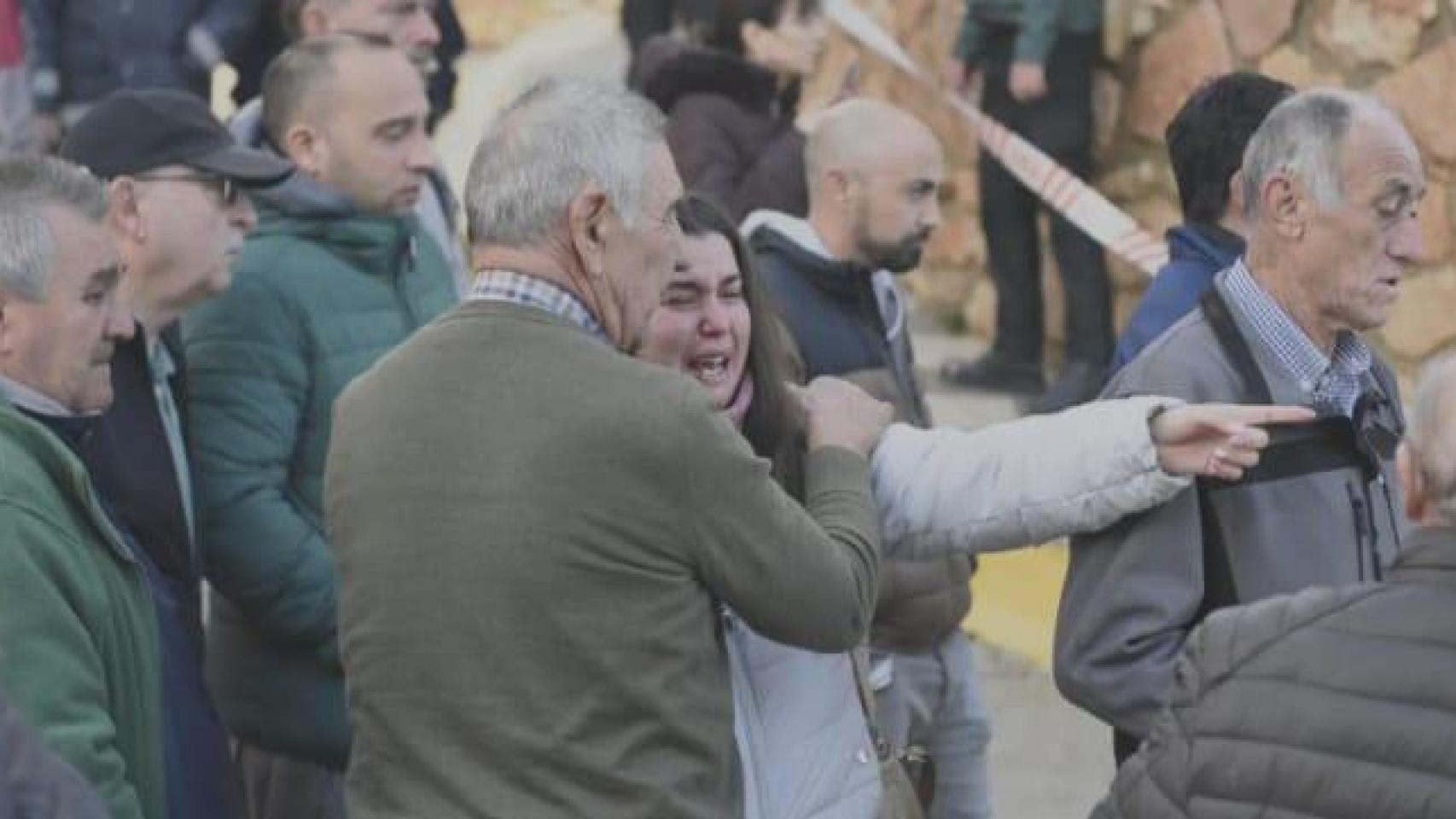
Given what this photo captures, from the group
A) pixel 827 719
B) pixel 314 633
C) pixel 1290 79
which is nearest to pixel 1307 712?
pixel 827 719

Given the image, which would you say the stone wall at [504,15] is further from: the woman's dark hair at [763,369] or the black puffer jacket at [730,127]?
the woman's dark hair at [763,369]

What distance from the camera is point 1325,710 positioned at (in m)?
3.08

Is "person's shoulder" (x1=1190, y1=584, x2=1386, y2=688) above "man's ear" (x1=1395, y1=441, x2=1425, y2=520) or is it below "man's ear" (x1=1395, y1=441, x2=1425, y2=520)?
below

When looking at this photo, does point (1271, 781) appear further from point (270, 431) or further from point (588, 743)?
point (270, 431)

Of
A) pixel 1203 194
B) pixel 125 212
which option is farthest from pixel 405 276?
pixel 1203 194

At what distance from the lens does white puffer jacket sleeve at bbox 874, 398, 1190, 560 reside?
3.72m

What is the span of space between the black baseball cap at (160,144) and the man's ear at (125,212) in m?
0.04

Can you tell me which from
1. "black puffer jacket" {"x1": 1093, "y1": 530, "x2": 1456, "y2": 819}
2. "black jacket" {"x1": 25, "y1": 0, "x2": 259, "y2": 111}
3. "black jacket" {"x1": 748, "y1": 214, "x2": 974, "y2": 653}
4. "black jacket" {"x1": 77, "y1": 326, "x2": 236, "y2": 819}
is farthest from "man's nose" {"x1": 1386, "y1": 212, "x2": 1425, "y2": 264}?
"black jacket" {"x1": 25, "y1": 0, "x2": 259, "y2": 111}

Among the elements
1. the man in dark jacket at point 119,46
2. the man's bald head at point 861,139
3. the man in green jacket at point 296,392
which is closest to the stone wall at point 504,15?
the man in dark jacket at point 119,46

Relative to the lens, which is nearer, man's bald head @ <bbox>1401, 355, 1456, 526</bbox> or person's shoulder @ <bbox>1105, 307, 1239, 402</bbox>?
man's bald head @ <bbox>1401, 355, 1456, 526</bbox>

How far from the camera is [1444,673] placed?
3.03 m

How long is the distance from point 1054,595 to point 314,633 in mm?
3414

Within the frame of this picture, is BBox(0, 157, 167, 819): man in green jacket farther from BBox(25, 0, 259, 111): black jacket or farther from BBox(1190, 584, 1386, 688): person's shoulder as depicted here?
BBox(25, 0, 259, 111): black jacket

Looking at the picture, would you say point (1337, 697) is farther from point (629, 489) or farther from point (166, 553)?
point (166, 553)
